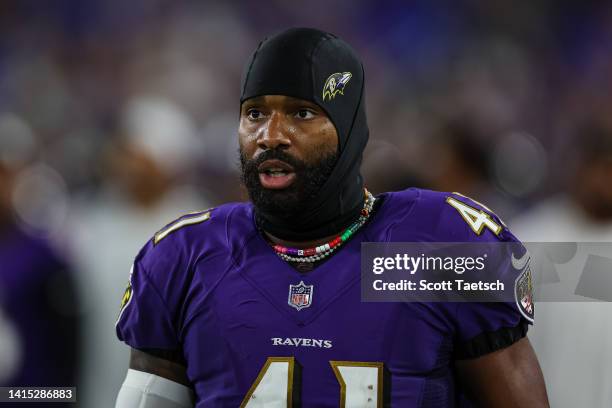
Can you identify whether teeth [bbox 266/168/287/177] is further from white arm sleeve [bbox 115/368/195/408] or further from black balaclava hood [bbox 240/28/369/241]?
white arm sleeve [bbox 115/368/195/408]

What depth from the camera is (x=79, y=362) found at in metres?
3.87

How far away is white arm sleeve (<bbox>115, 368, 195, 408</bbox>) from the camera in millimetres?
2246

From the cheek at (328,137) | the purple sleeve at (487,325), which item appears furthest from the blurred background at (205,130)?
the cheek at (328,137)

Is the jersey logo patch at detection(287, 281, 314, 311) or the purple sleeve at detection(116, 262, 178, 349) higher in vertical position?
the jersey logo patch at detection(287, 281, 314, 311)

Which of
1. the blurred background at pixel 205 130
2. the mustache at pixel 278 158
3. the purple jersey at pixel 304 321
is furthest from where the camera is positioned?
the blurred background at pixel 205 130

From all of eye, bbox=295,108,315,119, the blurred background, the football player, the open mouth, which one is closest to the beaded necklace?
the football player

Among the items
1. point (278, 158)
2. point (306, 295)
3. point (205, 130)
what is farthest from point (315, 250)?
point (205, 130)

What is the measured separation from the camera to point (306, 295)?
215 centimetres

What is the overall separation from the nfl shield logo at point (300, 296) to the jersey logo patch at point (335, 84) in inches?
18.0

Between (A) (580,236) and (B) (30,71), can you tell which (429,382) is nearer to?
(A) (580,236)

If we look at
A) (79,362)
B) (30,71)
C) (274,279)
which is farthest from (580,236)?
(30,71)

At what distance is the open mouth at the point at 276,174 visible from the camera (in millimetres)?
2199

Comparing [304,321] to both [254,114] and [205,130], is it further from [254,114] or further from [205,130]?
[205,130]

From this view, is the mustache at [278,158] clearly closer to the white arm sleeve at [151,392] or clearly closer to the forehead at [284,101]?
the forehead at [284,101]
